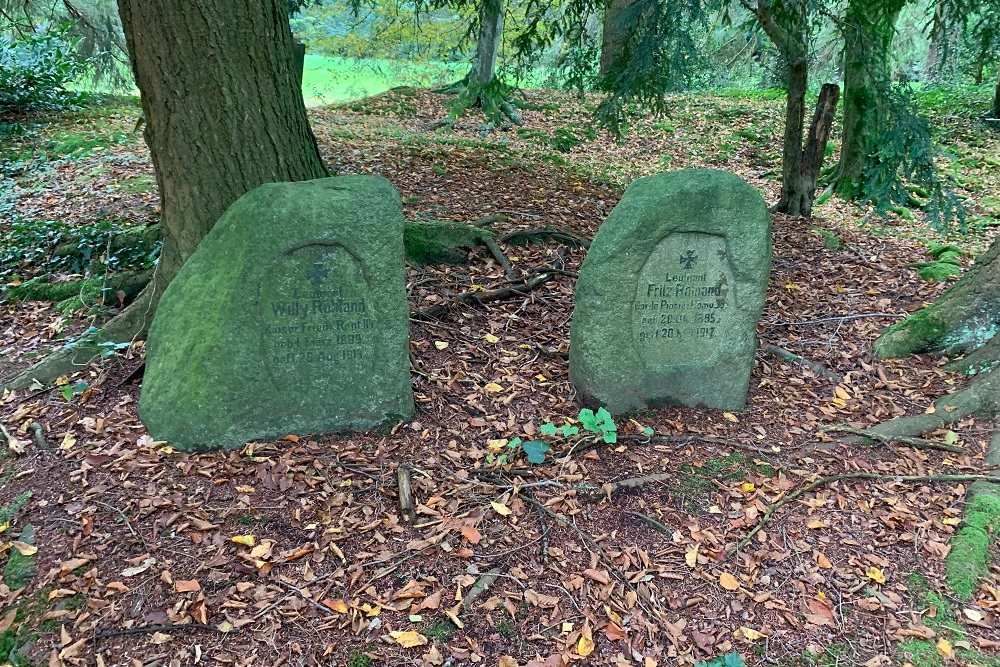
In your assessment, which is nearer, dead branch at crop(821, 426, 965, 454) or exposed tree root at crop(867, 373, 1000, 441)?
dead branch at crop(821, 426, 965, 454)

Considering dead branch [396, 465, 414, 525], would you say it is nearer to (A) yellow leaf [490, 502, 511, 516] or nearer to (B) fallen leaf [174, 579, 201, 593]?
(A) yellow leaf [490, 502, 511, 516]

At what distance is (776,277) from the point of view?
19.7 feet

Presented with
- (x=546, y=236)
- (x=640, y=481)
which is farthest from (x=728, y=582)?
(x=546, y=236)

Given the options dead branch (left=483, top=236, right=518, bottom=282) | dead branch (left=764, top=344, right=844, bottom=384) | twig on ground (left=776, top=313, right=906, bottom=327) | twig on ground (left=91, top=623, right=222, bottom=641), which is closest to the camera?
twig on ground (left=91, top=623, right=222, bottom=641)

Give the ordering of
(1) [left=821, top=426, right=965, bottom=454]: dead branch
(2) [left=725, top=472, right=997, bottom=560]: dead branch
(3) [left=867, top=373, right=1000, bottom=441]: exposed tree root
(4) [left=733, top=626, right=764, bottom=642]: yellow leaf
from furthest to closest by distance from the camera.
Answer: (3) [left=867, top=373, right=1000, bottom=441]: exposed tree root → (1) [left=821, top=426, right=965, bottom=454]: dead branch → (2) [left=725, top=472, right=997, bottom=560]: dead branch → (4) [left=733, top=626, right=764, bottom=642]: yellow leaf

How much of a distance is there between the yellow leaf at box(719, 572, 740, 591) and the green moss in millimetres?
3536

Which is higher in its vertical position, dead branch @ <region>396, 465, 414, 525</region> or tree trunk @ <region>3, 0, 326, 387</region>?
tree trunk @ <region>3, 0, 326, 387</region>

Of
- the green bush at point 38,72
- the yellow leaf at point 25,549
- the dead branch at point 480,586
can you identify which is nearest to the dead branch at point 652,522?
the dead branch at point 480,586

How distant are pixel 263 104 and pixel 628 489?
336cm

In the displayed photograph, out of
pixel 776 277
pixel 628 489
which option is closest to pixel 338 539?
pixel 628 489

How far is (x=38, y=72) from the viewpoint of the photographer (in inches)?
416

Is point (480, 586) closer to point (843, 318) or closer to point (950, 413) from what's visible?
point (950, 413)

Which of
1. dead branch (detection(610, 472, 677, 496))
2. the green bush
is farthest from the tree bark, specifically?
the green bush

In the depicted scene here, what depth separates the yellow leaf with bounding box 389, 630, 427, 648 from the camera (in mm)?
2660
